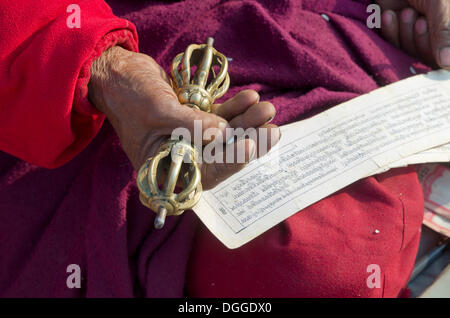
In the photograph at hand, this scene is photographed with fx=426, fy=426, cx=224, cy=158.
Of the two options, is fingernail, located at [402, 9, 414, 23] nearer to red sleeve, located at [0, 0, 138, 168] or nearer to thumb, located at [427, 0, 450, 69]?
thumb, located at [427, 0, 450, 69]

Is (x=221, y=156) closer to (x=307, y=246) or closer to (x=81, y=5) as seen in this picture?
(x=307, y=246)

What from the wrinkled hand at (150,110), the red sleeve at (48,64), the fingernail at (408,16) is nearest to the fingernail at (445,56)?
the fingernail at (408,16)


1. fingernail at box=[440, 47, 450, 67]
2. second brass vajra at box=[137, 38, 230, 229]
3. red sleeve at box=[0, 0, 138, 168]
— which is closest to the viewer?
second brass vajra at box=[137, 38, 230, 229]

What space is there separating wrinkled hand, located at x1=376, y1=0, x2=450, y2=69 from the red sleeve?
634 mm

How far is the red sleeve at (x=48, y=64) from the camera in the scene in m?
0.59

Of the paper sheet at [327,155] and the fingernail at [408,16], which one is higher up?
the fingernail at [408,16]

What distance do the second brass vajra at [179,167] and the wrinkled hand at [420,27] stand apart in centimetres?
55

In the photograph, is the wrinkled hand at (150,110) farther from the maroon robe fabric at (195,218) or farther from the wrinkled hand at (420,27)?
the wrinkled hand at (420,27)

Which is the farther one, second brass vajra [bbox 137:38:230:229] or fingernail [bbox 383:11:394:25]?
fingernail [bbox 383:11:394:25]

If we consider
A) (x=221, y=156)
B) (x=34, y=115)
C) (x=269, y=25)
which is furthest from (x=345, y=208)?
(x=34, y=115)

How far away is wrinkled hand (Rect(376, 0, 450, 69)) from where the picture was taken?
0.91 metres

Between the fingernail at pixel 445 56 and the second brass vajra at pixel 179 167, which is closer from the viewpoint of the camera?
the second brass vajra at pixel 179 167

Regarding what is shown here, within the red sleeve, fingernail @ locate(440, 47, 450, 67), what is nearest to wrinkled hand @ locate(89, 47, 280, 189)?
the red sleeve

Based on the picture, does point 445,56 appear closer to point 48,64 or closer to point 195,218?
point 195,218
